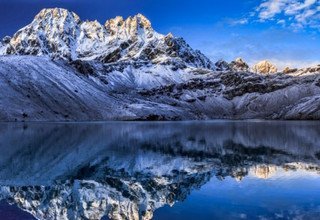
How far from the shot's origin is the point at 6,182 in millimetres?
39125

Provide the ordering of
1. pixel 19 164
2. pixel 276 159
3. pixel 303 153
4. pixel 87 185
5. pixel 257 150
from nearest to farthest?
1. pixel 87 185
2. pixel 19 164
3. pixel 276 159
4. pixel 303 153
5. pixel 257 150

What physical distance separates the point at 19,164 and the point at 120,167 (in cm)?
1201

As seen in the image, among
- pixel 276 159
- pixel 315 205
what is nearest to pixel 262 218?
pixel 315 205

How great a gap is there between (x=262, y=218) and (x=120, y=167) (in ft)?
87.2

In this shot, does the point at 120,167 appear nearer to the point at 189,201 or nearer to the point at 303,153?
the point at 189,201

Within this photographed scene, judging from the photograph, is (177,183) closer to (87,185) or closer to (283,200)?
(87,185)

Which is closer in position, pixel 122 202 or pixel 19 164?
pixel 122 202

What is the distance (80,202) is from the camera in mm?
31266

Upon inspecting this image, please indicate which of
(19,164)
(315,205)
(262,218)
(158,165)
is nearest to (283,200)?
(315,205)

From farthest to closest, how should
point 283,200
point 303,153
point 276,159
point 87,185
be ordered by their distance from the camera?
point 303,153, point 276,159, point 87,185, point 283,200

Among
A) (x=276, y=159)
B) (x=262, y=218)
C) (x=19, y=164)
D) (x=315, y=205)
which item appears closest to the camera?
(x=262, y=218)

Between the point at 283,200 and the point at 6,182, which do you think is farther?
the point at 6,182

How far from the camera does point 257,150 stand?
68.8m

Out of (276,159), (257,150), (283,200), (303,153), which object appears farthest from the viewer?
(257,150)
